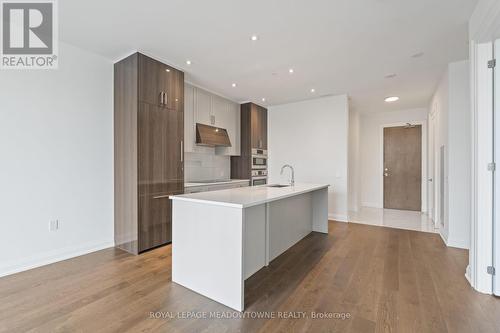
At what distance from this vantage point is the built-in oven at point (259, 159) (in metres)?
5.56

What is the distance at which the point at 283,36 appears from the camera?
2707 millimetres

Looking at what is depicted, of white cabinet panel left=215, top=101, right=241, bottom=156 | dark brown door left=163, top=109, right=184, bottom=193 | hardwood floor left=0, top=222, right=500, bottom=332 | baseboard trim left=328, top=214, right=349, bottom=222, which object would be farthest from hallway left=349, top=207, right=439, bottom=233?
dark brown door left=163, top=109, right=184, bottom=193

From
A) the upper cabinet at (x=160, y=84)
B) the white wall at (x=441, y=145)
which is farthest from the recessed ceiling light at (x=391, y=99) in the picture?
the upper cabinet at (x=160, y=84)

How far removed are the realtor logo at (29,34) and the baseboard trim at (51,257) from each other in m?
2.10

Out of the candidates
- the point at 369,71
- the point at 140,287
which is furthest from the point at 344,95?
the point at 140,287

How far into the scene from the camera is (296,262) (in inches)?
111

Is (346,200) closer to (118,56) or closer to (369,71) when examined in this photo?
(369,71)

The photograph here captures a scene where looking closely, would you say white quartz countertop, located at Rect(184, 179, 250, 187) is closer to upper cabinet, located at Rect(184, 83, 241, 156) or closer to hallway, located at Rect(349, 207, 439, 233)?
upper cabinet, located at Rect(184, 83, 241, 156)

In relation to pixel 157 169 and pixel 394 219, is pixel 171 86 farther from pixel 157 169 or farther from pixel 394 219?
pixel 394 219

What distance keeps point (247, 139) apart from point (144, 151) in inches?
110

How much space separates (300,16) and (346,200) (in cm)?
372

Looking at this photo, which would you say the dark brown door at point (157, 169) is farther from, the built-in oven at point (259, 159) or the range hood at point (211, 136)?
the built-in oven at point (259, 159)

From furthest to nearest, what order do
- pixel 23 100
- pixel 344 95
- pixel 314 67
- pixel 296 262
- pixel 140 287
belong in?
pixel 344 95 → pixel 314 67 → pixel 296 262 → pixel 23 100 → pixel 140 287

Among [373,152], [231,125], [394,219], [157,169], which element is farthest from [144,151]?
[373,152]
